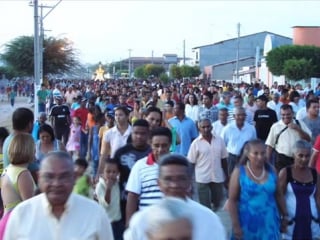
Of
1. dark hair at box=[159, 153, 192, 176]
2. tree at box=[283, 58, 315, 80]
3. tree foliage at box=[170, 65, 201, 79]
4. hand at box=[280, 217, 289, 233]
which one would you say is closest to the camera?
dark hair at box=[159, 153, 192, 176]

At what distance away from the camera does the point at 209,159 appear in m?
8.93

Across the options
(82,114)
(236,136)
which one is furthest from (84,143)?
(236,136)

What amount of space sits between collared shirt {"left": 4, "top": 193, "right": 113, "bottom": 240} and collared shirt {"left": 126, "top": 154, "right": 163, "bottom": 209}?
157 centimetres

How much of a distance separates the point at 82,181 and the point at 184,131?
Result: 15.7ft

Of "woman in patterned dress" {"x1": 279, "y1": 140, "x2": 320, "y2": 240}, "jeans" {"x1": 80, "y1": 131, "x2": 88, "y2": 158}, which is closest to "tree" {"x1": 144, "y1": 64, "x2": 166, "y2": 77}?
"jeans" {"x1": 80, "y1": 131, "x2": 88, "y2": 158}

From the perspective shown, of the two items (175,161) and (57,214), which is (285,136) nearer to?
(175,161)

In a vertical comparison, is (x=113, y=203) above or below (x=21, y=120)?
below

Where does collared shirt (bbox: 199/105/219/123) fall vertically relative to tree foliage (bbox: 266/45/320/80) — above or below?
below

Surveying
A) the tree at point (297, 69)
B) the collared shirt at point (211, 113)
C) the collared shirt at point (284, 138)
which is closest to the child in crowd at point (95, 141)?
the collared shirt at point (211, 113)

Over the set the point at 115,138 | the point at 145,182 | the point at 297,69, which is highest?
the point at 297,69

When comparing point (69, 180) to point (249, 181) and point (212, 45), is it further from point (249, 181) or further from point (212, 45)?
point (212, 45)

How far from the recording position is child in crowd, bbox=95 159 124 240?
6.61 metres

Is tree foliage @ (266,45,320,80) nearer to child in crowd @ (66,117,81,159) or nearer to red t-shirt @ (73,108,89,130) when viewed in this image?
red t-shirt @ (73,108,89,130)

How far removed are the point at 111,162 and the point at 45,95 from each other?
60.7 feet
